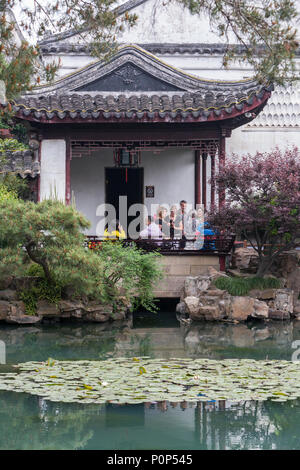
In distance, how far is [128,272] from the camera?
11.1 metres

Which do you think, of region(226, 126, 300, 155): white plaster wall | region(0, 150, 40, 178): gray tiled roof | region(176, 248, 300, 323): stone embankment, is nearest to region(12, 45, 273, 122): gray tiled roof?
region(0, 150, 40, 178): gray tiled roof

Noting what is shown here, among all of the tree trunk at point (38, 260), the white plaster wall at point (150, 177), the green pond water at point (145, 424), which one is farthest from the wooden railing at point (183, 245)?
the green pond water at point (145, 424)

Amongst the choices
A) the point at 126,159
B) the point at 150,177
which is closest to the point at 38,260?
the point at 126,159

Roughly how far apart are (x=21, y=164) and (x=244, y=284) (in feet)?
17.3

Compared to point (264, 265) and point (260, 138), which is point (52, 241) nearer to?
point (264, 265)

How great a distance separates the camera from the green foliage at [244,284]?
A: 37.3ft

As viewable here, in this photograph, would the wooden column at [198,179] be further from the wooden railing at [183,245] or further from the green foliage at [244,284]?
the green foliage at [244,284]

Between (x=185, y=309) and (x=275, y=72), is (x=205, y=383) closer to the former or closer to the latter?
(x=275, y=72)

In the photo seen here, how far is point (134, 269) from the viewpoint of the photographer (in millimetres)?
11180

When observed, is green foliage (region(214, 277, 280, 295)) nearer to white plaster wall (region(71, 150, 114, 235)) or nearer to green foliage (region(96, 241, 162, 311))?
green foliage (region(96, 241, 162, 311))

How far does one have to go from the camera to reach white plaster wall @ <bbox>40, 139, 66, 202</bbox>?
13.4 m

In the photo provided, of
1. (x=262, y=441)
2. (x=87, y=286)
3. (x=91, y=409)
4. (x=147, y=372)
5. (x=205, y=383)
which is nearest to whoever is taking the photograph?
(x=262, y=441)

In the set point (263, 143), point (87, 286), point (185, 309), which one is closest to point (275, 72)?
point (87, 286)

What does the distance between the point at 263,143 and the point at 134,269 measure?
20.9 ft
